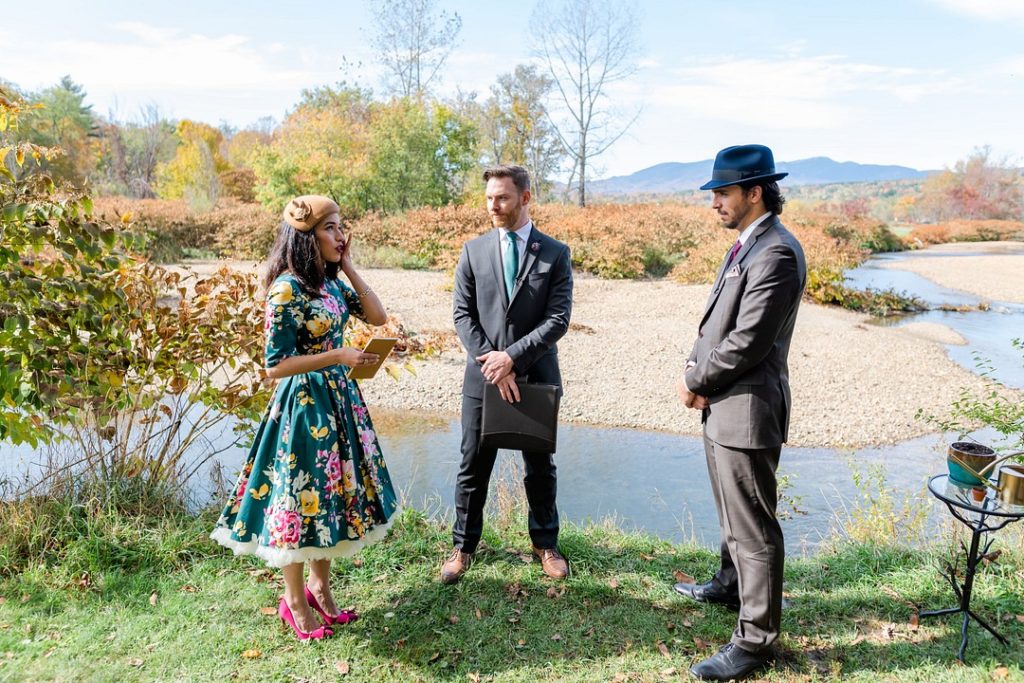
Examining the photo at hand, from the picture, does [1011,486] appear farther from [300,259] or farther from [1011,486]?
[300,259]

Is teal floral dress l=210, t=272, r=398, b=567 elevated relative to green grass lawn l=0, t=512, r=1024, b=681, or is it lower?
elevated

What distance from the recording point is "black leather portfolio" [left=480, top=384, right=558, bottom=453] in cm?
325

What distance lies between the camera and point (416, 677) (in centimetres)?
276

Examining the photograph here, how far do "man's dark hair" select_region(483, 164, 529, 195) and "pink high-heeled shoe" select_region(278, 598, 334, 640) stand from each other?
2.13m

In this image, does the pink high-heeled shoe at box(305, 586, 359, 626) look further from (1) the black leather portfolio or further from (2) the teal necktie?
(2) the teal necktie

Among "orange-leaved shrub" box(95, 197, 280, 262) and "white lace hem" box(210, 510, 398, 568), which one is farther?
"orange-leaved shrub" box(95, 197, 280, 262)

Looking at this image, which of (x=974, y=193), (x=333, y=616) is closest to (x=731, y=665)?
(x=333, y=616)

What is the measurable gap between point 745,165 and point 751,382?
0.82 meters

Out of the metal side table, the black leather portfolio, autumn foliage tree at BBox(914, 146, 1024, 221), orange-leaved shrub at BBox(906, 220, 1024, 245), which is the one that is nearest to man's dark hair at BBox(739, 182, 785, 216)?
the black leather portfolio

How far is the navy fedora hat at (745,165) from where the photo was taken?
267 cm

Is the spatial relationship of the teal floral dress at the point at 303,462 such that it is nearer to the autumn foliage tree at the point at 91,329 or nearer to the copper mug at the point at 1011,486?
the autumn foliage tree at the point at 91,329

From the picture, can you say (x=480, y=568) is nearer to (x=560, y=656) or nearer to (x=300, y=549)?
(x=560, y=656)

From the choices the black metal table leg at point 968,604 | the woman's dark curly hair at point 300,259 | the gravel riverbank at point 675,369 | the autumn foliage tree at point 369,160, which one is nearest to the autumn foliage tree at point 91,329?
the woman's dark curly hair at point 300,259

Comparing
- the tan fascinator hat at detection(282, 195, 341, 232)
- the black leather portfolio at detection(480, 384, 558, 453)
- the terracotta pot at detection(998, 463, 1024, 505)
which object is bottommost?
the terracotta pot at detection(998, 463, 1024, 505)
